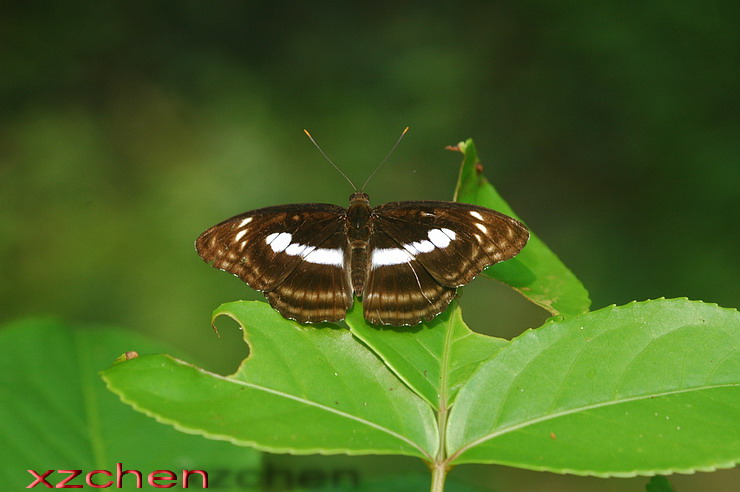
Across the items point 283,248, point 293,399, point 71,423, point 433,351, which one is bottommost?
point 71,423

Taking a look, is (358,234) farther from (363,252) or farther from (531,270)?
(531,270)

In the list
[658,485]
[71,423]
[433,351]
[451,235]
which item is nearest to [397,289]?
[433,351]

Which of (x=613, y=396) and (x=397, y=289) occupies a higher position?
(x=397, y=289)

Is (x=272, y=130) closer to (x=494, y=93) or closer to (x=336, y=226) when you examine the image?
(x=494, y=93)

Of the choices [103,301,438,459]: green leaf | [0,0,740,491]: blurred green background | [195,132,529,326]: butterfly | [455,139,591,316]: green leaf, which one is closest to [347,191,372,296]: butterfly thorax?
[195,132,529,326]: butterfly

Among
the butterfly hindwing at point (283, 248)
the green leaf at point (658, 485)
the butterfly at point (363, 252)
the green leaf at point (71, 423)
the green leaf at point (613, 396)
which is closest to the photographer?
the green leaf at point (613, 396)


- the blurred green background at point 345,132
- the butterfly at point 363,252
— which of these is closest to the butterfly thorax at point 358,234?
the butterfly at point 363,252

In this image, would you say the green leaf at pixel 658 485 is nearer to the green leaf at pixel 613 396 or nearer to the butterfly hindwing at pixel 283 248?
the green leaf at pixel 613 396
